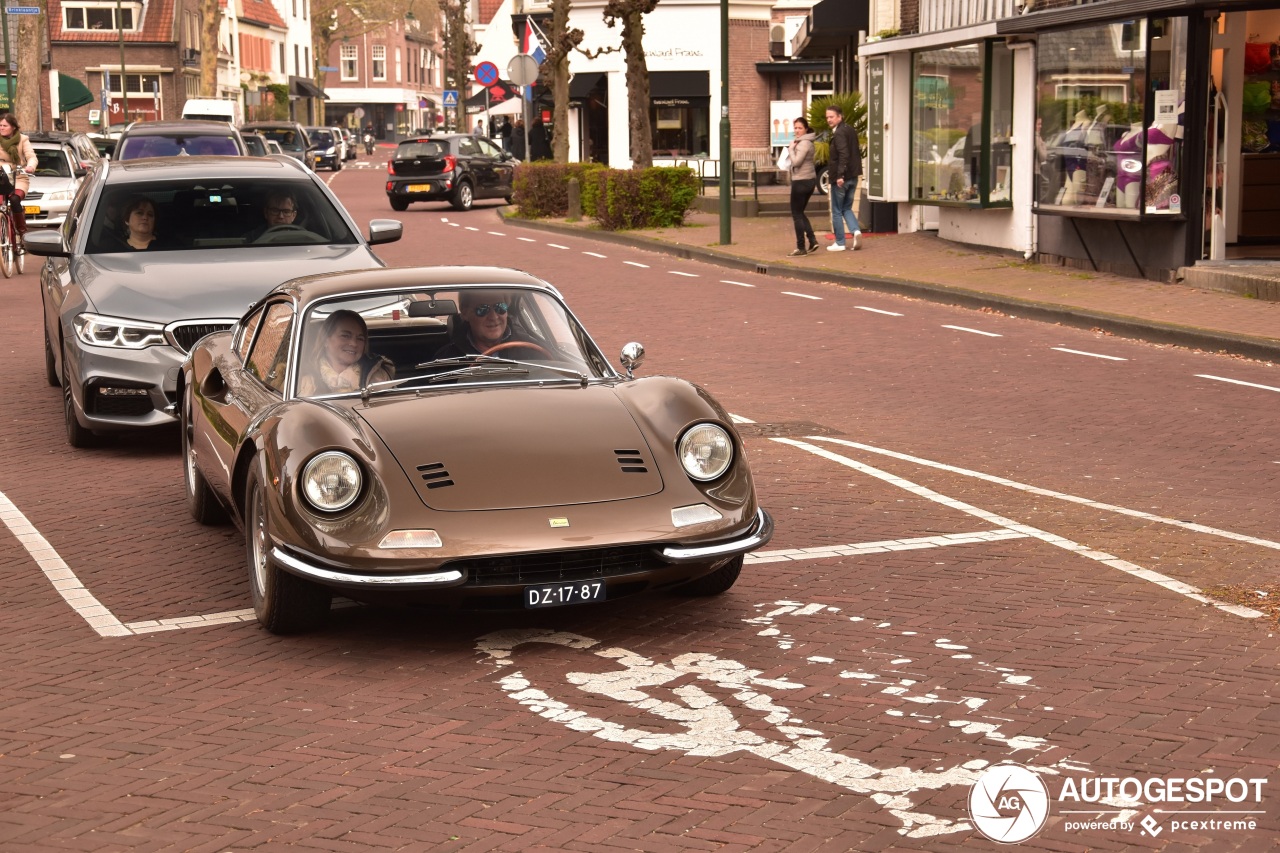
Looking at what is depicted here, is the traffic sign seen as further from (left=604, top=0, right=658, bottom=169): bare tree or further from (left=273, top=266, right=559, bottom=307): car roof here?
(left=273, top=266, right=559, bottom=307): car roof

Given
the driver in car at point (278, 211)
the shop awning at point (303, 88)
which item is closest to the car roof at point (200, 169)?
the driver in car at point (278, 211)

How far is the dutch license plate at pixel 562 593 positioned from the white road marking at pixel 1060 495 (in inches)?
133

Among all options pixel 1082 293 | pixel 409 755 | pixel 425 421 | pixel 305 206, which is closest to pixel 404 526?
pixel 425 421

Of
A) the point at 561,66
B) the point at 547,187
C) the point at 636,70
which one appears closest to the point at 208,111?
the point at 561,66

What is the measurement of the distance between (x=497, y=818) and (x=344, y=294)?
3.12 meters

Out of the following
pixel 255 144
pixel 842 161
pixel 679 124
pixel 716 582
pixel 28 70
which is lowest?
pixel 716 582

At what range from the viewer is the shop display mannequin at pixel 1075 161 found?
66.9ft

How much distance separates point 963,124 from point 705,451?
62.9ft

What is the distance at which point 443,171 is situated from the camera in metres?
40.4

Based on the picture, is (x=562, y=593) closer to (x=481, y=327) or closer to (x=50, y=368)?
(x=481, y=327)

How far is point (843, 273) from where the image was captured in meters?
21.4

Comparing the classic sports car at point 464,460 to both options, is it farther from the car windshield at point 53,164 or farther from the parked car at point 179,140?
the car windshield at point 53,164

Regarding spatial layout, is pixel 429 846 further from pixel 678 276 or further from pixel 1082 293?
pixel 678 276

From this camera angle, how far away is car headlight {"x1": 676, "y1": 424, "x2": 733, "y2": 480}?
628cm
